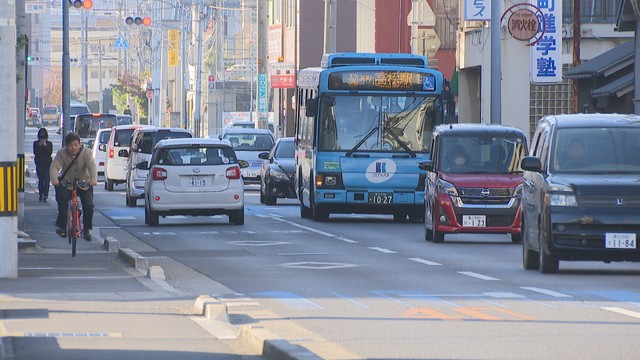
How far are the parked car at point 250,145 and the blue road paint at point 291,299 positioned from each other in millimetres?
32892

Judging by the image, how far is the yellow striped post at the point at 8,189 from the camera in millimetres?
18266

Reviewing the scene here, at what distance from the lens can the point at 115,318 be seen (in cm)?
1420

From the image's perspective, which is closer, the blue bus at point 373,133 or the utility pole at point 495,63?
the blue bus at point 373,133

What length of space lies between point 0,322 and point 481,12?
3177 cm

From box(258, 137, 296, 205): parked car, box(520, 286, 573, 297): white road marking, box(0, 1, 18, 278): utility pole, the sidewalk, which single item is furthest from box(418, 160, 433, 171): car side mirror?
box(258, 137, 296, 205): parked car

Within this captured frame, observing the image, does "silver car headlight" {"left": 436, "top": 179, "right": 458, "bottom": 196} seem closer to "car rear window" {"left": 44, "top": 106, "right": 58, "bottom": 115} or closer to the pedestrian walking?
the pedestrian walking

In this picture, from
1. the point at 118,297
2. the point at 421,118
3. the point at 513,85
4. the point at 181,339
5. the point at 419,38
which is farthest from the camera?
the point at 419,38

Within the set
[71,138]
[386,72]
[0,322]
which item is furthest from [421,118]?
[0,322]

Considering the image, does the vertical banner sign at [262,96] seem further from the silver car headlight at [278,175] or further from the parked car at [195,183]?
the parked car at [195,183]

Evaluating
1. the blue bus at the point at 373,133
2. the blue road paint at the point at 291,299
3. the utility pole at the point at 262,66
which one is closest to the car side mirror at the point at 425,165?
the blue bus at the point at 373,133

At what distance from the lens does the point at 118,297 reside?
16.2 m

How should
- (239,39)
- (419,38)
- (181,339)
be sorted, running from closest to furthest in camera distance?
1. (181,339)
2. (419,38)
3. (239,39)

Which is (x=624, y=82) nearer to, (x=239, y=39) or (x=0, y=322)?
(x=0, y=322)

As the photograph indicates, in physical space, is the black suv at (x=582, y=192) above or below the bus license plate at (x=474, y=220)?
above
